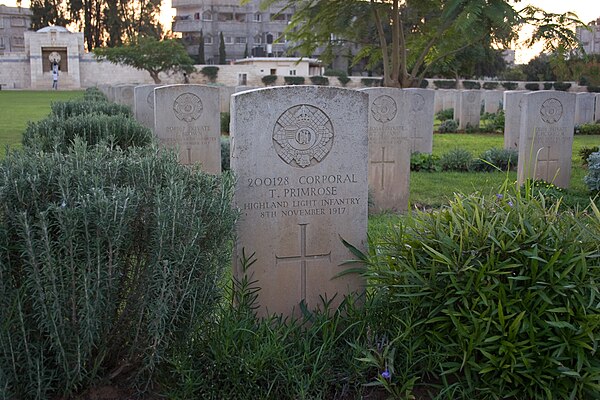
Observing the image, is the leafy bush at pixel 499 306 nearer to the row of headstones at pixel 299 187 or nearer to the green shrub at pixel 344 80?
the row of headstones at pixel 299 187

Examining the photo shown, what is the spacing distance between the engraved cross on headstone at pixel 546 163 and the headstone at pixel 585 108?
11.7m

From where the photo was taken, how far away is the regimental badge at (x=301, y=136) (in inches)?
150

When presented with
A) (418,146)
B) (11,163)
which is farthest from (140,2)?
(11,163)

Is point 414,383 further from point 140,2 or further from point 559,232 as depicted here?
point 140,2

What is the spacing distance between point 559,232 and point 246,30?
7832cm

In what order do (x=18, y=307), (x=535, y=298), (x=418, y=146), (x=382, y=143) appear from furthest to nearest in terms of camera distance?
(x=418, y=146), (x=382, y=143), (x=535, y=298), (x=18, y=307)

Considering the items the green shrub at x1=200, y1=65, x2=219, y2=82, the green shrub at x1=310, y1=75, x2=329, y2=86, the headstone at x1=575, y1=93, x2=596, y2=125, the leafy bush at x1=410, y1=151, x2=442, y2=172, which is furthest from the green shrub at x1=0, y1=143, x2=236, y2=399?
the green shrub at x1=200, y1=65, x2=219, y2=82

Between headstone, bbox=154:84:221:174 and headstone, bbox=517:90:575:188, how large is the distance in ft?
12.8

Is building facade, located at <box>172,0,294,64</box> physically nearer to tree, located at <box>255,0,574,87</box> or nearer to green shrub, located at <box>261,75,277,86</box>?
green shrub, located at <box>261,75,277,86</box>

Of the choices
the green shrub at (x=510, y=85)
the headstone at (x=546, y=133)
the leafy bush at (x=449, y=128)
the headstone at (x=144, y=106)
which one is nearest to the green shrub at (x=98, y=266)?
the headstone at (x=546, y=133)

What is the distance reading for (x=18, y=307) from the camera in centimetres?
272

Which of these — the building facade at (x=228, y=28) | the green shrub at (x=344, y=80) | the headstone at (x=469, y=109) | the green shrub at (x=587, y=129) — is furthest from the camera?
the building facade at (x=228, y=28)

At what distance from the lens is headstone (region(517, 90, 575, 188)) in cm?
842

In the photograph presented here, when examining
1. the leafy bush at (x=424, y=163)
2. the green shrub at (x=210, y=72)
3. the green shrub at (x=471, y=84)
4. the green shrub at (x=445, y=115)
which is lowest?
the leafy bush at (x=424, y=163)
